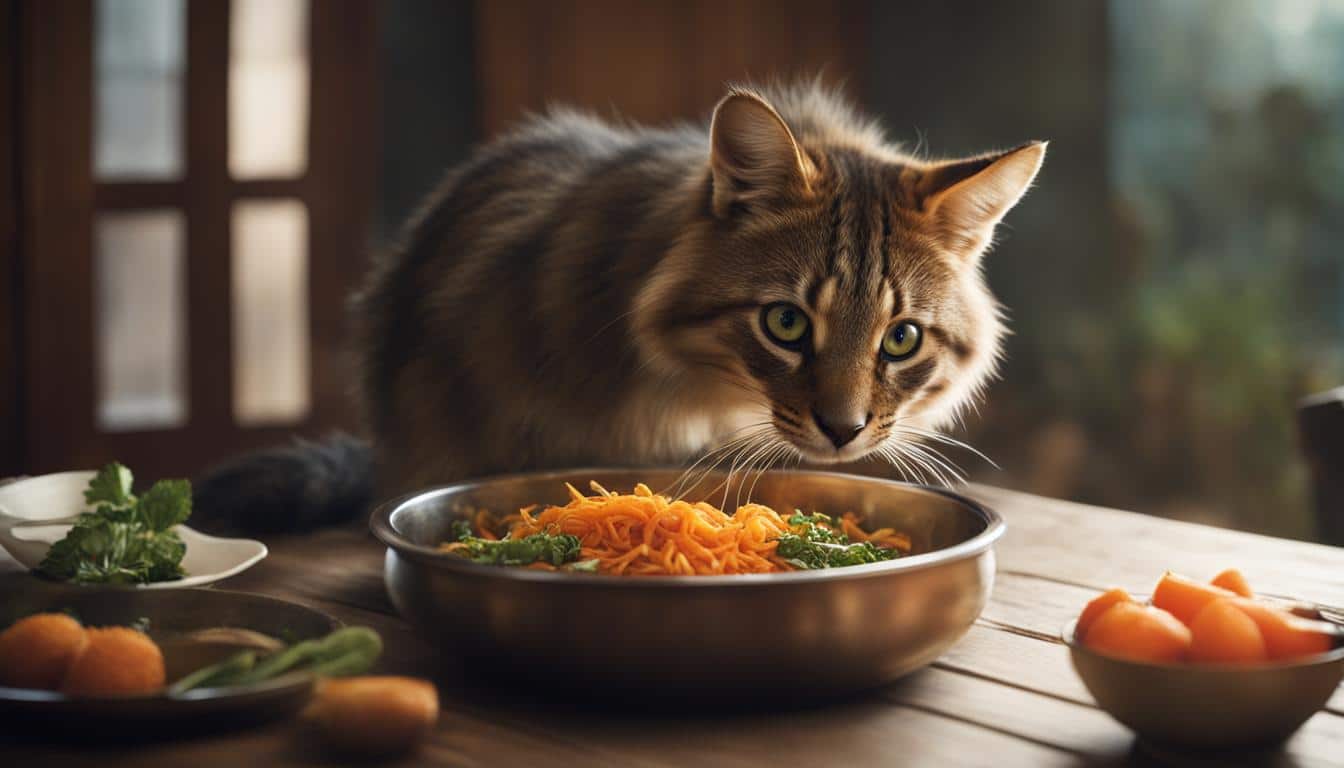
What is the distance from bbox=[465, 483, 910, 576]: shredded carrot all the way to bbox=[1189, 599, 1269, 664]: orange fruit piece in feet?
1.29

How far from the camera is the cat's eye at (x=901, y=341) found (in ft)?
6.09

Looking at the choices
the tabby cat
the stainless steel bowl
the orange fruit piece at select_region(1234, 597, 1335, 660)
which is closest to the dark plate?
the stainless steel bowl

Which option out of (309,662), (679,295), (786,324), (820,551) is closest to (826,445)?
(786,324)

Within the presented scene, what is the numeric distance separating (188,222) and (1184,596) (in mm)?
3581

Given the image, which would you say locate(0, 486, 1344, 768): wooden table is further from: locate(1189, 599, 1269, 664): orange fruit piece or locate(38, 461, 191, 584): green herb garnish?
locate(38, 461, 191, 584): green herb garnish

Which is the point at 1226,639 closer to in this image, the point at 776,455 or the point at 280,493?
the point at 776,455

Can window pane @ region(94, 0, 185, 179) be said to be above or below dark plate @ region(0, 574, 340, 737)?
above

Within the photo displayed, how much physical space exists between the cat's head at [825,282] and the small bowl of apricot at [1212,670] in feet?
2.26

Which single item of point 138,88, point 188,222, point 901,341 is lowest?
point 901,341

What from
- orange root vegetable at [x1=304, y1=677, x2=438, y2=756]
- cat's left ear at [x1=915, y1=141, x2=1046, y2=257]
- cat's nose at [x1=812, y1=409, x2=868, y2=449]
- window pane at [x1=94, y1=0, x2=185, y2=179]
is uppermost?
window pane at [x1=94, y1=0, x2=185, y2=179]

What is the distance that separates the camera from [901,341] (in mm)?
1875

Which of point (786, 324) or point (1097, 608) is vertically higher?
point (786, 324)

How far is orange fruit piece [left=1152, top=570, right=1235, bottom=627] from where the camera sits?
1.18 metres

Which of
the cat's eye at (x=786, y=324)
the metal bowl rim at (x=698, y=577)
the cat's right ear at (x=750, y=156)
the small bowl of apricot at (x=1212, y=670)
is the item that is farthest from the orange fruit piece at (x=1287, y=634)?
the cat's right ear at (x=750, y=156)
